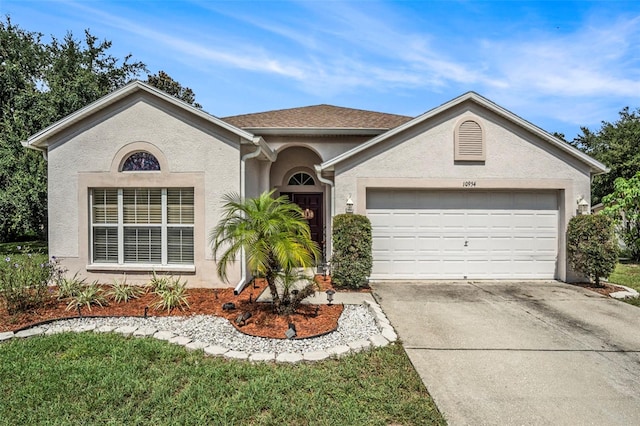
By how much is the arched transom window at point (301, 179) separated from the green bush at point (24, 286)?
7407 mm

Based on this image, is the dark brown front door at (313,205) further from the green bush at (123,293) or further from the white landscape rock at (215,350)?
the white landscape rock at (215,350)

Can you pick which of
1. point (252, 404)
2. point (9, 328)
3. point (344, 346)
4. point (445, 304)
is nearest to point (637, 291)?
point (445, 304)

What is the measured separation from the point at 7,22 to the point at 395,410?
28.4 meters

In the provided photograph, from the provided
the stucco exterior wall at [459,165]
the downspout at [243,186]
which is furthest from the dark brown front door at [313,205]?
the downspout at [243,186]

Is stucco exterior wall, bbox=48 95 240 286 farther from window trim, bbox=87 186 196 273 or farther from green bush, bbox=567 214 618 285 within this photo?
green bush, bbox=567 214 618 285

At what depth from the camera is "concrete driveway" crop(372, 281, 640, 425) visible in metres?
3.54

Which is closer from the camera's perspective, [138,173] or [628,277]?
[138,173]

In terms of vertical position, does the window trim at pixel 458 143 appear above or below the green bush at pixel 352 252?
above

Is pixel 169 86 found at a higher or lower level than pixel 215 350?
higher

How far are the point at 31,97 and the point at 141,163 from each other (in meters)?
13.4

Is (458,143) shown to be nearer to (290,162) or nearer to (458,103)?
(458,103)

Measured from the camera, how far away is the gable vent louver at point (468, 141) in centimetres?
927

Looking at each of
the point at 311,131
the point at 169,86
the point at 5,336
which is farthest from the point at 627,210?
the point at 169,86

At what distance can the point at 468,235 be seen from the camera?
9625 millimetres
